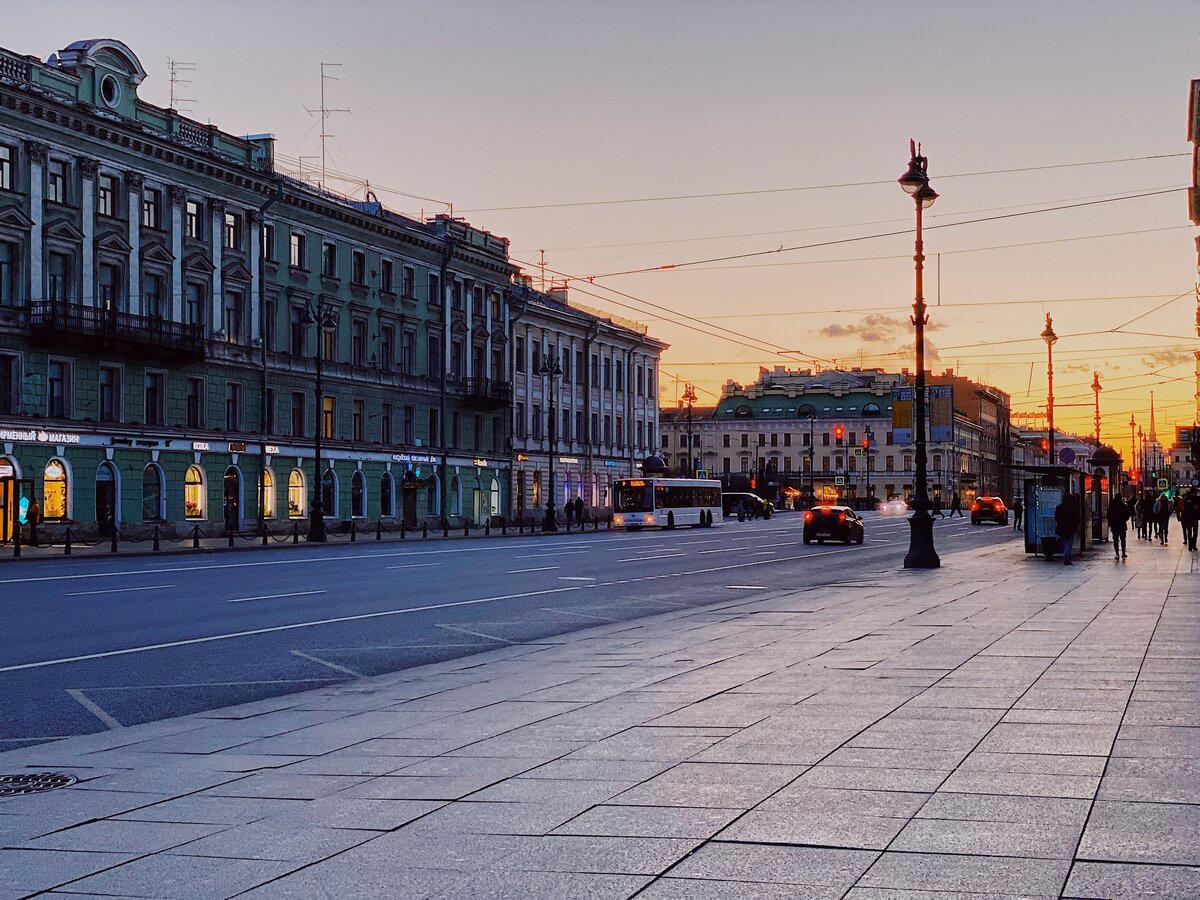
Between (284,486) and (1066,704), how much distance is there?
49.6 metres

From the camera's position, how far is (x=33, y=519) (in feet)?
141

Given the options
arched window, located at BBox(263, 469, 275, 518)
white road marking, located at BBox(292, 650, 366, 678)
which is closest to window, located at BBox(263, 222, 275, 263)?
arched window, located at BBox(263, 469, 275, 518)

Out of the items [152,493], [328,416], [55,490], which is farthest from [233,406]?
[55,490]

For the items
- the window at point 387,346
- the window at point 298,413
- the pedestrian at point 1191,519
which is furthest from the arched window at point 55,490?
the pedestrian at point 1191,519

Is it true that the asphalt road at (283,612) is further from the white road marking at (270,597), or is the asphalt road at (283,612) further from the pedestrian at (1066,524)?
the pedestrian at (1066,524)

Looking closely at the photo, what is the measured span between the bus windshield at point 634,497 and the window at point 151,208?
26521 mm

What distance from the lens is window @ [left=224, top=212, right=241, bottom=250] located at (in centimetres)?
5331

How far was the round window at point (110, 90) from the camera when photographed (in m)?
46.3

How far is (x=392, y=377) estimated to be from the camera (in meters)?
64.6

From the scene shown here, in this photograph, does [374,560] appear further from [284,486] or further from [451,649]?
[284,486]

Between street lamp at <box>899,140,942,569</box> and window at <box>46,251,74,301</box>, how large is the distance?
94.5 ft

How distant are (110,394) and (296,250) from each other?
12.8 m

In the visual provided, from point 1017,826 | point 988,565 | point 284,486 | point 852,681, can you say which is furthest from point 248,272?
point 1017,826

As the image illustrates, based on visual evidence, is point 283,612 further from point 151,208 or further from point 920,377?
point 151,208
